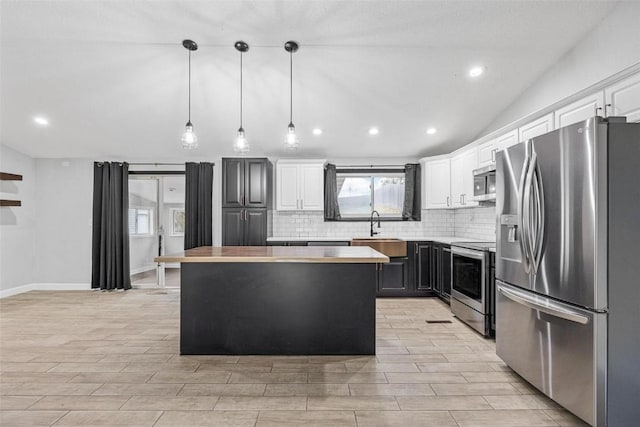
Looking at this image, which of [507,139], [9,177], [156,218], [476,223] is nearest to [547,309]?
[507,139]

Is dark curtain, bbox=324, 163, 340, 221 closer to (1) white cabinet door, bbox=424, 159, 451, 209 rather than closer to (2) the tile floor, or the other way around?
(1) white cabinet door, bbox=424, 159, 451, 209

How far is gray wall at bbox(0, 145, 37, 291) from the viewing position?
18.3 ft

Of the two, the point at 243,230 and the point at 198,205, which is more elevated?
the point at 198,205

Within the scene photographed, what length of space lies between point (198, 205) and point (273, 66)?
3053mm

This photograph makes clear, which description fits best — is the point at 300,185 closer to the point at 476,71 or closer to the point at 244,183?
the point at 244,183

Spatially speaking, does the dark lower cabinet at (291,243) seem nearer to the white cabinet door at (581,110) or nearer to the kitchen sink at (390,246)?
the kitchen sink at (390,246)

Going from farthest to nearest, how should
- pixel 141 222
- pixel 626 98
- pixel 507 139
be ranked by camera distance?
pixel 141 222 < pixel 507 139 < pixel 626 98

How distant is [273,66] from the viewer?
12.4 feet

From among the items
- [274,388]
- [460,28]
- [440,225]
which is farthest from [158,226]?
[460,28]

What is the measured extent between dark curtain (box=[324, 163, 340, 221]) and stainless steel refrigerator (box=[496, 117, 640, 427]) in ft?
12.5

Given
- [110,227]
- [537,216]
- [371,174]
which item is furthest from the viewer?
[371,174]

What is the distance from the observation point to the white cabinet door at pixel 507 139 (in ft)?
12.6

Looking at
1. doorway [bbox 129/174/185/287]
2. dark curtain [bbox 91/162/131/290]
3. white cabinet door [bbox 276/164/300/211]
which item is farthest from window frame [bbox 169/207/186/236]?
white cabinet door [bbox 276/164/300/211]

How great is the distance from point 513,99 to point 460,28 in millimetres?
1643
